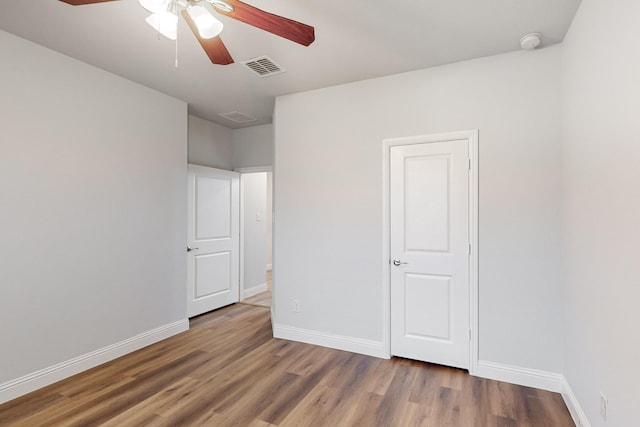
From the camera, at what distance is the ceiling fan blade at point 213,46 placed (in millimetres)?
1702

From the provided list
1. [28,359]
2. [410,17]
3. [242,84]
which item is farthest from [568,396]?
[28,359]

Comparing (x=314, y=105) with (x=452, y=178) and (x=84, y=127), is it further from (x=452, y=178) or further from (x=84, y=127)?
(x=84, y=127)

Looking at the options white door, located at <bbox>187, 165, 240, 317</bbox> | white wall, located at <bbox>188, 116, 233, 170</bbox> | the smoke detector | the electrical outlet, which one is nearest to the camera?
the electrical outlet

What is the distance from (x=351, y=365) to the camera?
290 centimetres

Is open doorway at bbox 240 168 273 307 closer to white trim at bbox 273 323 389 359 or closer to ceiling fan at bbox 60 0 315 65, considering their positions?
white trim at bbox 273 323 389 359

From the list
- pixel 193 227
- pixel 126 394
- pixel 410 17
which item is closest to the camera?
pixel 410 17

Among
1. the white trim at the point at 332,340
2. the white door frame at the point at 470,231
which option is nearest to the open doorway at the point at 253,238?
the white trim at the point at 332,340

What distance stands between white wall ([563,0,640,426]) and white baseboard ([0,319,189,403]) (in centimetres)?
369

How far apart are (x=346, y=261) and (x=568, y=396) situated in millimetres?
1958

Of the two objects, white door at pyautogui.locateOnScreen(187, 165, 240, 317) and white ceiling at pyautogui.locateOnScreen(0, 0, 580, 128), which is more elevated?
white ceiling at pyautogui.locateOnScreen(0, 0, 580, 128)

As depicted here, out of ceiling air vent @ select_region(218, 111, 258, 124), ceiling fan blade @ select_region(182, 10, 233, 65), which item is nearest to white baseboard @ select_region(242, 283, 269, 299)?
ceiling air vent @ select_region(218, 111, 258, 124)

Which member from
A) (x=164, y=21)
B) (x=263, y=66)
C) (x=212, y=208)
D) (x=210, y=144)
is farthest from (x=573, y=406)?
(x=210, y=144)

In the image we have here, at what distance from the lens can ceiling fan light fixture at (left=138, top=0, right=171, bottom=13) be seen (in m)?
1.44

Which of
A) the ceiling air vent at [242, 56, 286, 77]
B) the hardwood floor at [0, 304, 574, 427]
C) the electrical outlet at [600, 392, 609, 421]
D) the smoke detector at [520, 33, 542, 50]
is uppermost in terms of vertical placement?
the ceiling air vent at [242, 56, 286, 77]
